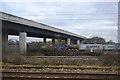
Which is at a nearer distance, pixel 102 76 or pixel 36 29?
pixel 102 76

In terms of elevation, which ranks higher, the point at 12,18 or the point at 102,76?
the point at 12,18

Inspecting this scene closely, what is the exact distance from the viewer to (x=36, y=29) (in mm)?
53688

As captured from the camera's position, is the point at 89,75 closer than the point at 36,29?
Yes

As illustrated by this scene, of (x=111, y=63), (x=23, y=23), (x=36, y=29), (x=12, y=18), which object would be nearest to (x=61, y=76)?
(x=111, y=63)

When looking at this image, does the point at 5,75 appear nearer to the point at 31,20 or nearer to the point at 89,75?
the point at 89,75

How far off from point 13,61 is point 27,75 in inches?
317

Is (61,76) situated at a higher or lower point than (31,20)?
lower

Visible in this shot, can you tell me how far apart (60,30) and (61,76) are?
191ft

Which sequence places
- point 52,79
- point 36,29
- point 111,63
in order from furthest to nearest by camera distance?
1. point 36,29
2. point 111,63
3. point 52,79

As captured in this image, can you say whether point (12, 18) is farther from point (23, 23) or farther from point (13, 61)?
point (13, 61)

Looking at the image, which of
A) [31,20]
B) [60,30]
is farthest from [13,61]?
[60,30]

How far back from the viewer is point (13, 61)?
20.6 metres

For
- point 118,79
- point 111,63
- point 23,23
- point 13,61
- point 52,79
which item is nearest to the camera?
point 118,79

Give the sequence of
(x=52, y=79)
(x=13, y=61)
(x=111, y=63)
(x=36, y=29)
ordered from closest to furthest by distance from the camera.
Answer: (x=52, y=79)
(x=111, y=63)
(x=13, y=61)
(x=36, y=29)
